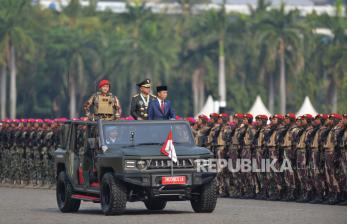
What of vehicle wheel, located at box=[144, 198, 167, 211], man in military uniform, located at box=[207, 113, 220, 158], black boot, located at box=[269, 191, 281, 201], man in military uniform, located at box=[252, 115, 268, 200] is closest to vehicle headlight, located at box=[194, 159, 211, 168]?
vehicle wheel, located at box=[144, 198, 167, 211]

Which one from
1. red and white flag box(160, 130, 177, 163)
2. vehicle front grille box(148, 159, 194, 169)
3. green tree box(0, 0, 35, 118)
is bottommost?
vehicle front grille box(148, 159, 194, 169)

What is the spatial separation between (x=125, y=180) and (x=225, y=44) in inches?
3519

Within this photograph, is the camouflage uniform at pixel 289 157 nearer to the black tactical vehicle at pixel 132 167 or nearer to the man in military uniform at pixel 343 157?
the man in military uniform at pixel 343 157

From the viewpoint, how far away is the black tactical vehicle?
2089 centimetres

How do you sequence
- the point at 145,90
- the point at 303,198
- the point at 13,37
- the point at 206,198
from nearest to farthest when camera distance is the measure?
the point at 206,198
the point at 145,90
the point at 303,198
the point at 13,37

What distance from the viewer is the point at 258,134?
28.4m

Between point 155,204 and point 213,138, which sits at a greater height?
point 213,138

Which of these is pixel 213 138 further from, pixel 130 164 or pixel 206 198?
pixel 130 164

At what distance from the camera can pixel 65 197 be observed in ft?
76.1

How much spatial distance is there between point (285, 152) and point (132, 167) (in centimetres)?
690

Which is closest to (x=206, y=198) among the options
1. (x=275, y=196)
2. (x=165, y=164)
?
(x=165, y=164)

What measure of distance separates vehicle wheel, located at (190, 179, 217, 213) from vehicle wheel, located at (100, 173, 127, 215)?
1.27 m

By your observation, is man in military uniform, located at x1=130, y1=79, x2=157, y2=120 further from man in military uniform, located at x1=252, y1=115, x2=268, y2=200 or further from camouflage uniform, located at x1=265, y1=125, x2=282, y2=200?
man in military uniform, located at x1=252, y1=115, x2=268, y2=200

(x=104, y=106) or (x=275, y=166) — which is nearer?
(x=104, y=106)
